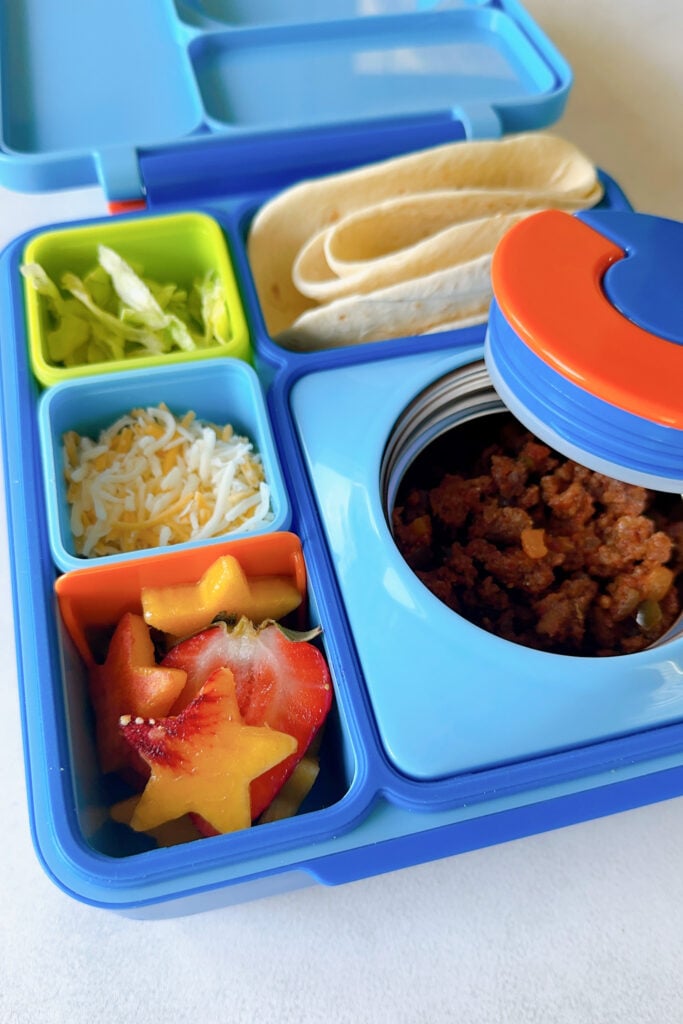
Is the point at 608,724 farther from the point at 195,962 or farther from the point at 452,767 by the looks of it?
the point at 195,962

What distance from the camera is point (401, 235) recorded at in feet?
2.96

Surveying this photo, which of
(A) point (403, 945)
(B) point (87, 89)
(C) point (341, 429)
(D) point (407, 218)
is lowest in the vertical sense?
(A) point (403, 945)

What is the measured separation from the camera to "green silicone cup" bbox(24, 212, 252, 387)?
2.61 ft

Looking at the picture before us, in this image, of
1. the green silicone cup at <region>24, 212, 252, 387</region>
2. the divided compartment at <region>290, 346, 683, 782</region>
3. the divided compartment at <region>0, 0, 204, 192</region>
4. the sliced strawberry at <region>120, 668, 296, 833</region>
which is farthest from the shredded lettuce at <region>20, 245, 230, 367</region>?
the sliced strawberry at <region>120, 668, 296, 833</region>

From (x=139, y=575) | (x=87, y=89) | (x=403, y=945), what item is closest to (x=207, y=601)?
(x=139, y=575)

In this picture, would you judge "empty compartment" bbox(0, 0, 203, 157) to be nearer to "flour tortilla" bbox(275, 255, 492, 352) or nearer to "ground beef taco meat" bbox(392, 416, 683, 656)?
"flour tortilla" bbox(275, 255, 492, 352)

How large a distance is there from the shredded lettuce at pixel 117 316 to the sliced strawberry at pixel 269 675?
1.07 feet

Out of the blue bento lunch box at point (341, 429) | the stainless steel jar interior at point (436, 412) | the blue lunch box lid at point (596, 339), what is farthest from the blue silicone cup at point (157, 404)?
the blue lunch box lid at point (596, 339)

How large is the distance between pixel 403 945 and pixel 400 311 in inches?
22.6

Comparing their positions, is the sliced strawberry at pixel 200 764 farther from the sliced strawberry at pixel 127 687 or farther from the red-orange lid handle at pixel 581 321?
the red-orange lid handle at pixel 581 321

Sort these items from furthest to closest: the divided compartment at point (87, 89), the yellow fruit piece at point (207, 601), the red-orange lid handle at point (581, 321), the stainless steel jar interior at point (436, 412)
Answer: the divided compartment at point (87, 89)
the stainless steel jar interior at point (436, 412)
the yellow fruit piece at point (207, 601)
the red-orange lid handle at point (581, 321)

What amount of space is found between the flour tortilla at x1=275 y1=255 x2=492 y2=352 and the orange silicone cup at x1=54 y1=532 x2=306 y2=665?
254 mm

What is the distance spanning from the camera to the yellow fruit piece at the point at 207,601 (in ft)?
2.19

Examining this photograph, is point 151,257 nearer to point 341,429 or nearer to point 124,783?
point 341,429
